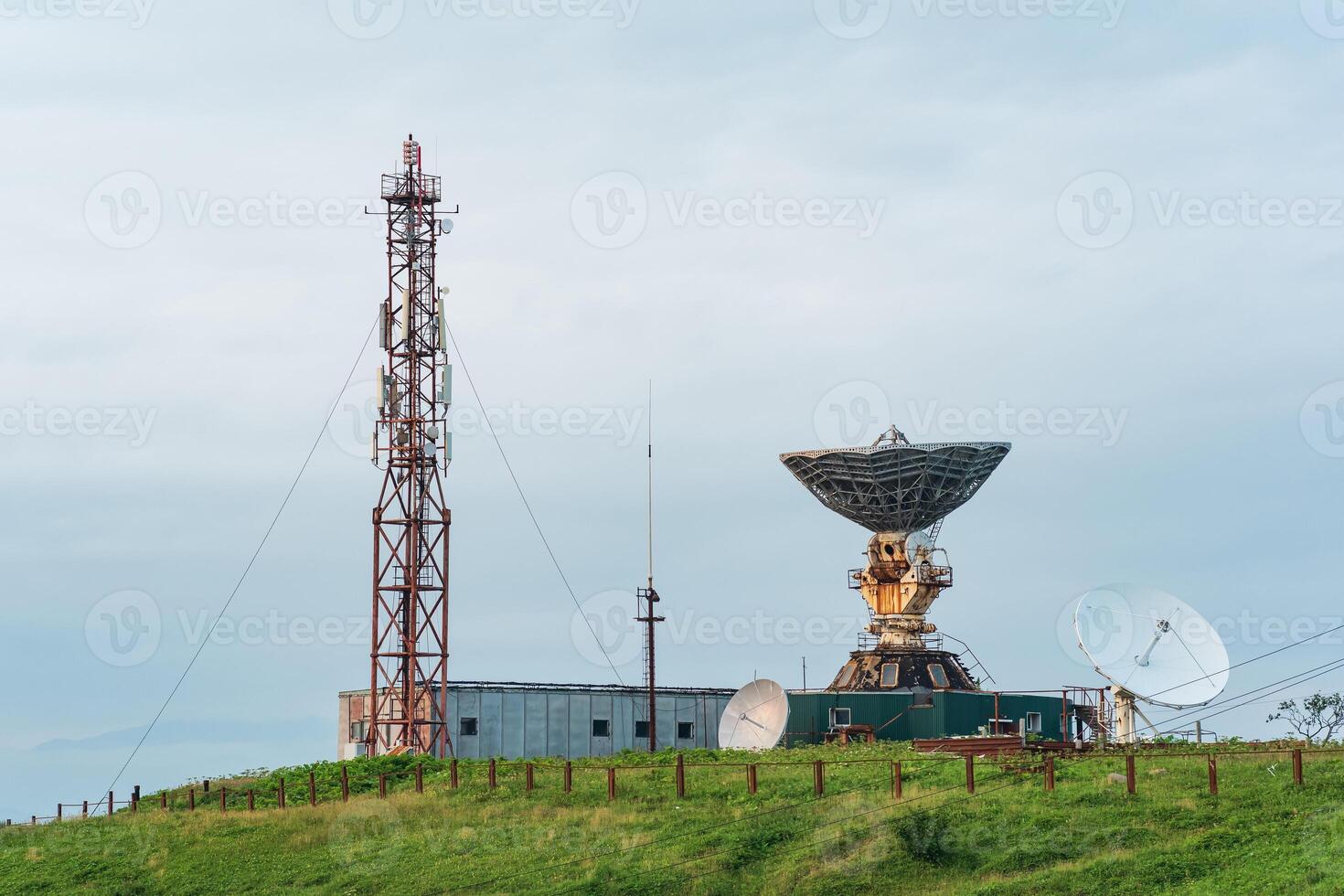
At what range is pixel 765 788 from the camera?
44125 mm

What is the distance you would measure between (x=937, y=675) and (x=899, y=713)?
9.12 ft

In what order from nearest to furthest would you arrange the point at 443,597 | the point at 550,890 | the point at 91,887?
the point at 550,890 < the point at 91,887 < the point at 443,597

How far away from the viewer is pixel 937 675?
66.4 meters

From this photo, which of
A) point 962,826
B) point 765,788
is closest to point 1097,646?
point 765,788

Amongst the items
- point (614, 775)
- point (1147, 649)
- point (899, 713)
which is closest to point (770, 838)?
point (614, 775)

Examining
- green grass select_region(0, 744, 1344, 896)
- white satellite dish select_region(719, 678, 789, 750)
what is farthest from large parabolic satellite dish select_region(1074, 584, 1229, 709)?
white satellite dish select_region(719, 678, 789, 750)

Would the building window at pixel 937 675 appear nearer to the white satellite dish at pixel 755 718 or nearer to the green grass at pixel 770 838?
the white satellite dish at pixel 755 718

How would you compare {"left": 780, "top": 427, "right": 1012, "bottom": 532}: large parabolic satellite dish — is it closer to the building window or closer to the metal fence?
the building window

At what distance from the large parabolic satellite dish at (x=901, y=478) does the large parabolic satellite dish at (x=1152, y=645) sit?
13.2 metres

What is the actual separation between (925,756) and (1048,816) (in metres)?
12.3

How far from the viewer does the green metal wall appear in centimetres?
6372

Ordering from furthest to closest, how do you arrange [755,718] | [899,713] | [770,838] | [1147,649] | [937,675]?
1. [937,675]
2. [899,713]
3. [755,718]
4. [1147,649]
5. [770,838]

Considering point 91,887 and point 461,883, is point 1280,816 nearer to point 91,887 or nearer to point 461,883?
point 461,883

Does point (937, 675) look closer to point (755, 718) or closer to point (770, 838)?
point (755, 718)
